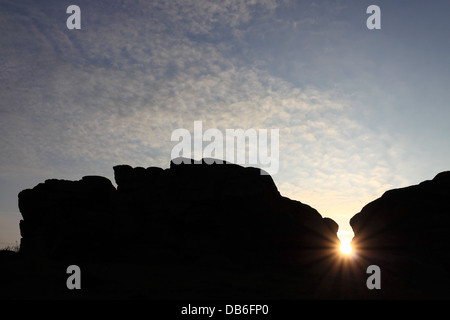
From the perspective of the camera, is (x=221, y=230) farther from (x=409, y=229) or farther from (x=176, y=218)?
(x=409, y=229)

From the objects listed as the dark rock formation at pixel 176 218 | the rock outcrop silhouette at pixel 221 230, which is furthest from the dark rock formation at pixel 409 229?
the dark rock formation at pixel 176 218

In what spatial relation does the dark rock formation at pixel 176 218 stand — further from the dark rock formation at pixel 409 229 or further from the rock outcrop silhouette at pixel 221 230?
the dark rock formation at pixel 409 229

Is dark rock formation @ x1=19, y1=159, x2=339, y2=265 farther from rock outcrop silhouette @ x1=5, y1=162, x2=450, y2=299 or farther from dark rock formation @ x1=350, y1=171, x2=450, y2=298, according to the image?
dark rock formation @ x1=350, y1=171, x2=450, y2=298

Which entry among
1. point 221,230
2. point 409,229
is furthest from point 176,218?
point 409,229

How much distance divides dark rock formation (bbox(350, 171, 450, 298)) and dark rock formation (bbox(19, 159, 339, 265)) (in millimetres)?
4886

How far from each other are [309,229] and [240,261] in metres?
9.12

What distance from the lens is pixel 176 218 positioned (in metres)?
37.2

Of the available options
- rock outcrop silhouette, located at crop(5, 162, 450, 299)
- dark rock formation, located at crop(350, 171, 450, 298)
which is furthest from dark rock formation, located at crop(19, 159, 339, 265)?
dark rock formation, located at crop(350, 171, 450, 298)

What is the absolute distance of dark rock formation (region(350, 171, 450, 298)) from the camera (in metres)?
31.7

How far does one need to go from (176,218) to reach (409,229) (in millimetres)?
26734

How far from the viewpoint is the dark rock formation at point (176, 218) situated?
3391 centimetres

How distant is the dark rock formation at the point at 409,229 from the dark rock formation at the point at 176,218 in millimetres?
4886

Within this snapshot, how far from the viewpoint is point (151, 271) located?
88.5ft
